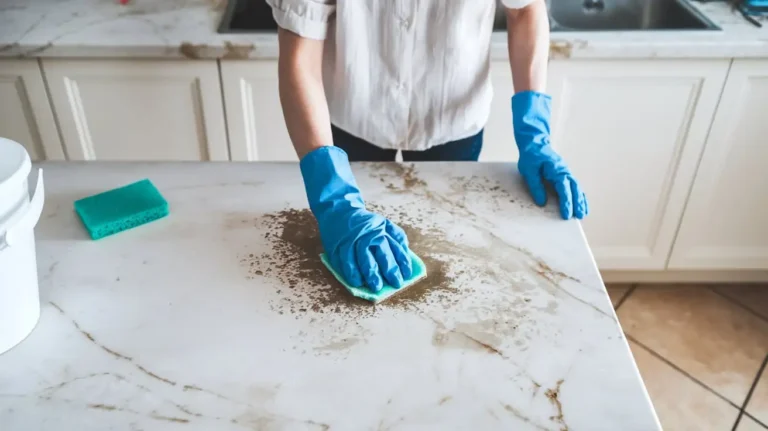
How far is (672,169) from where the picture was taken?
183 cm

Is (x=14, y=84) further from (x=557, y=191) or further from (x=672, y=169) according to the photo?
(x=672, y=169)

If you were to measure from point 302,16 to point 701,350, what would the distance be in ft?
4.96

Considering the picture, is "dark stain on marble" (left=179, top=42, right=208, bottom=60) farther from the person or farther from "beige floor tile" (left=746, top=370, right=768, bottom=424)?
"beige floor tile" (left=746, top=370, right=768, bottom=424)

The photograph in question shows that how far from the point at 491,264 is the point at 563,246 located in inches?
5.0

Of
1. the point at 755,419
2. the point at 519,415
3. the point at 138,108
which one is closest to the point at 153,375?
the point at 519,415

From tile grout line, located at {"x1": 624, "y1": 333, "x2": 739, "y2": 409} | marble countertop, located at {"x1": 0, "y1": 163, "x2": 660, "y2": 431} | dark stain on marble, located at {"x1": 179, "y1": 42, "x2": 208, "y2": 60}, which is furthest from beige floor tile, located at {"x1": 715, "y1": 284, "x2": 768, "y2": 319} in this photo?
dark stain on marble, located at {"x1": 179, "y1": 42, "x2": 208, "y2": 60}

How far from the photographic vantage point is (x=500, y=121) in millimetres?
1738

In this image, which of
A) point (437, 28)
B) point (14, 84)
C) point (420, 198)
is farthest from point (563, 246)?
point (14, 84)

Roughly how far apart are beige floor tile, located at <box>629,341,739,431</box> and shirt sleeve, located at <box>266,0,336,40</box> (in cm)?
130

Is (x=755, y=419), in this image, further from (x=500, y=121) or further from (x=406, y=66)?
(x=406, y=66)

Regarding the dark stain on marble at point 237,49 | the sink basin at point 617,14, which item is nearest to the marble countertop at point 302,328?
the dark stain on marble at point 237,49

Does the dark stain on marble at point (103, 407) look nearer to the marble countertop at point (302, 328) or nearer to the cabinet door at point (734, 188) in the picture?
the marble countertop at point (302, 328)

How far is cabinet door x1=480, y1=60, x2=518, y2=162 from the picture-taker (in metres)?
1.66

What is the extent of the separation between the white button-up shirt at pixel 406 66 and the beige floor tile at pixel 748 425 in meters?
1.06
